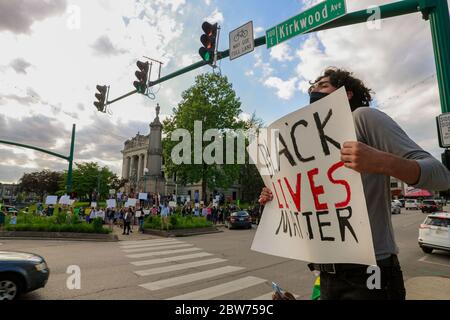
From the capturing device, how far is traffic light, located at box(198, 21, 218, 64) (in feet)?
26.5

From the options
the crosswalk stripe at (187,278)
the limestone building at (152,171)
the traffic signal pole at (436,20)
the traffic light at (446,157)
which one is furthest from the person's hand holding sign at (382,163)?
the limestone building at (152,171)

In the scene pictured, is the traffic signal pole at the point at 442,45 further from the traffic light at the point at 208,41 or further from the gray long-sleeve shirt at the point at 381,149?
the traffic light at the point at 208,41

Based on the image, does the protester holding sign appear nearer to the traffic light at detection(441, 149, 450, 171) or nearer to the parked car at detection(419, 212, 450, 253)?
the traffic light at detection(441, 149, 450, 171)

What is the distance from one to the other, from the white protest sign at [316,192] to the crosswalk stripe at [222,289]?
4.30 meters

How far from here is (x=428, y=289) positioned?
601 centimetres

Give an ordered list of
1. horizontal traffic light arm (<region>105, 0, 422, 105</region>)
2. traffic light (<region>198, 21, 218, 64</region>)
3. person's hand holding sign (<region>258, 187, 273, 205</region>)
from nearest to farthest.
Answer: person's hand holding sign (<region>258, 187, 273, 205</region>)
horizontal traffic light arm (<region>105, 0, 422, 105</region>)
traffic light (<region>198, 21, 218, 64</region>)

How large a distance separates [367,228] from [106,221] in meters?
26.8

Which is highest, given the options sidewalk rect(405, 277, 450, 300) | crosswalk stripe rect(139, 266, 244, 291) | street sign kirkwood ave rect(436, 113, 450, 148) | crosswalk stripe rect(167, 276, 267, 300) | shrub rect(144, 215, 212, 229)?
street sign kirkwood ave rect(436, 113, 450, 148)

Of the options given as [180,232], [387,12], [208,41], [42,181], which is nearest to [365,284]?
[387,12]

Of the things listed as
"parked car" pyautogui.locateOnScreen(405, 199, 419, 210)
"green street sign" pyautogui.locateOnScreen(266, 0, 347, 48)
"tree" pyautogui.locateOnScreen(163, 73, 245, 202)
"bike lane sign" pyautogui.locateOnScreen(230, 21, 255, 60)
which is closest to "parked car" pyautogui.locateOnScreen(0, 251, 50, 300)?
"bike lane sign" pyautogui.locateOnScreen(230, 21, 255, 60)

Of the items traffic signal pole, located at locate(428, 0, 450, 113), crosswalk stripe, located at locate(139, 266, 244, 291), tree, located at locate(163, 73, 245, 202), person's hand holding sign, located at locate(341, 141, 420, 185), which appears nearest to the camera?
person's hand holding sign, located at locate(341, 141, 420, 185)

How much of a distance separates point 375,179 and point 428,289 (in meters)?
6.01

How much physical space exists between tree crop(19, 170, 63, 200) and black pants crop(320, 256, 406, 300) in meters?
95.7

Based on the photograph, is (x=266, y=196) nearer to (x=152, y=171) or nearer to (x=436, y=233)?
(x=436, y=233)
